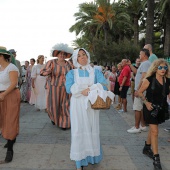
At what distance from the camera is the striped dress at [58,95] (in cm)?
605

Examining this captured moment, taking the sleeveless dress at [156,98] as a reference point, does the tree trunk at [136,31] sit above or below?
above

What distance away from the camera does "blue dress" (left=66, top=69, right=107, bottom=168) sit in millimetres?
3566

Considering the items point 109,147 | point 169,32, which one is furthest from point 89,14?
point 109,147

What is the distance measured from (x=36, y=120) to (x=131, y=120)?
253 centimetres

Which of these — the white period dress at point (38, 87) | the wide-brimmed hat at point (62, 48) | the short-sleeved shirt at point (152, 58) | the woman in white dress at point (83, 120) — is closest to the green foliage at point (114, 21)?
the white period dress at point (38, 87)

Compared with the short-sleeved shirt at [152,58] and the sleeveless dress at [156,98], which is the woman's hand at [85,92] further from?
the short-sleeved shirt at [152,58]

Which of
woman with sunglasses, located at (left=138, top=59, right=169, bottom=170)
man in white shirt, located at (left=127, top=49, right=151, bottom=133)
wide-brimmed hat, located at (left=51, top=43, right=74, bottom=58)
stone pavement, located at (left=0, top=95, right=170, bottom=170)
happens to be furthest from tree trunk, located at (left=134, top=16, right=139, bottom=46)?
woman with sunglasses, located at (left=138, top=59, right=169, bottom=170)

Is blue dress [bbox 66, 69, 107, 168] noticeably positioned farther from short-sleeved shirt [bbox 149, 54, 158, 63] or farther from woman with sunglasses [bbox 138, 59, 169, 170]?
short-sleeved shirt [bbox 149, 54, 158, 63]

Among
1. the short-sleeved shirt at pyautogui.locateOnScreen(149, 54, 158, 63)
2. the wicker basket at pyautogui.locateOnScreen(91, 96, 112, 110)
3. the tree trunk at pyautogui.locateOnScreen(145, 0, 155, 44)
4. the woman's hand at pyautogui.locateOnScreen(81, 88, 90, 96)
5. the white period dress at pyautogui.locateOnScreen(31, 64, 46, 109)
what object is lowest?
the white period dress at pyautogui.locateOnScreen(31, 64, 46, 109)

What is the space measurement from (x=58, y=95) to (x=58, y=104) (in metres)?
0.21

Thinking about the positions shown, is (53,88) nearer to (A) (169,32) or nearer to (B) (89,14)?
(A) (169,32)

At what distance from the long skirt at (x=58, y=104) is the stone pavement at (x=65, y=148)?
28 centimetres

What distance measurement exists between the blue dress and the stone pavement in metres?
0.37

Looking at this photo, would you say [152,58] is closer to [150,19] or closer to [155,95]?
[155,95]
